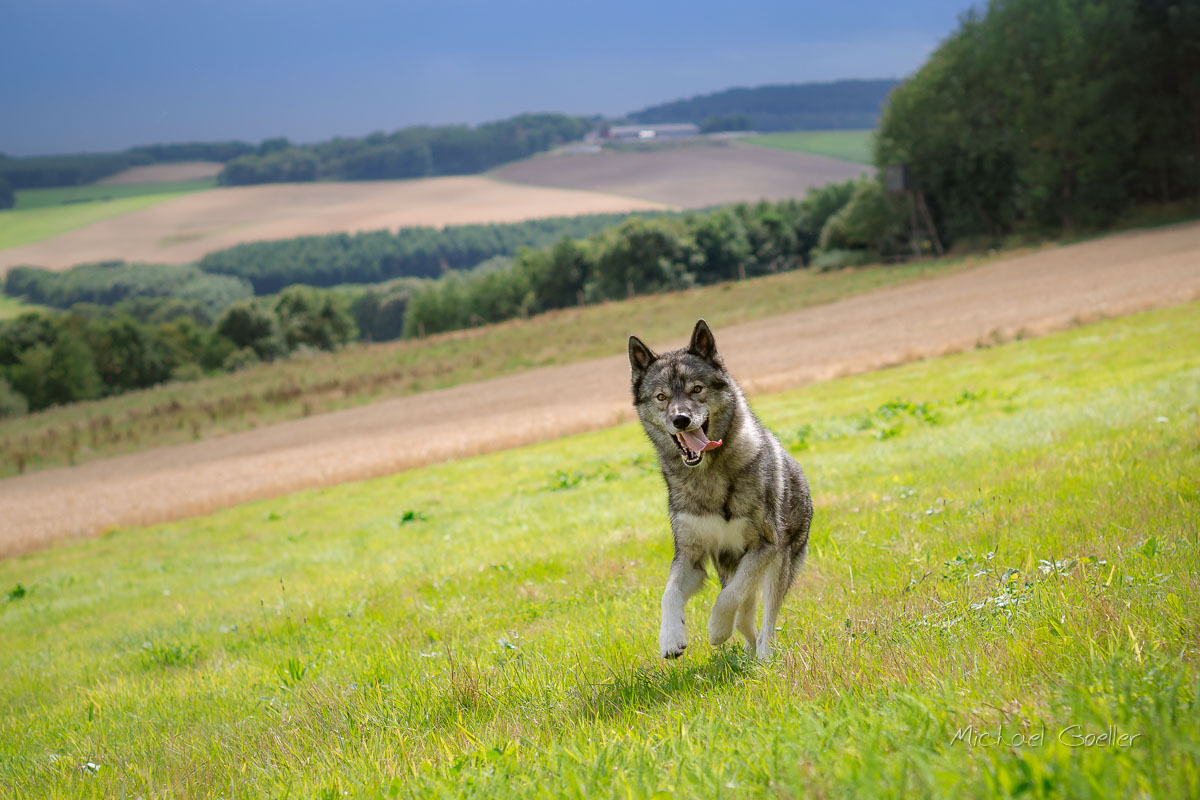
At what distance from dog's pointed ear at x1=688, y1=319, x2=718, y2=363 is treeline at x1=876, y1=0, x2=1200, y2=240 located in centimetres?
7638

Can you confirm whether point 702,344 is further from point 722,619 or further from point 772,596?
point 722,619

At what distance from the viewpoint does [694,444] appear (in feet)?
19.5

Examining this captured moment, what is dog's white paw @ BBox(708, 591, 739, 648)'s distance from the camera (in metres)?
5.62

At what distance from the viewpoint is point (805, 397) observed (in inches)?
1099

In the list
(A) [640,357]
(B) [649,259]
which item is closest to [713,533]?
(A) [640,357]

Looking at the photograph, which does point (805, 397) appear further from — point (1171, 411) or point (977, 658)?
point (977, 658)

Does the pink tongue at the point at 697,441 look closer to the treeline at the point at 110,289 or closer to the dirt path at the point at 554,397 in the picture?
the dirt path at the point at 554,397

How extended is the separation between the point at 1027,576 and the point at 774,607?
66.4 inches

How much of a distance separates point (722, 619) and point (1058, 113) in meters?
80.4

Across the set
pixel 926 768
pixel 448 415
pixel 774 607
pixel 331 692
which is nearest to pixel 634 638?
pixel 774 607

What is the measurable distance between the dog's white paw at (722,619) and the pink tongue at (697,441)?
102 cm

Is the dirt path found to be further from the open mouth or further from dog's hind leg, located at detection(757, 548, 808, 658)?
the open mouth

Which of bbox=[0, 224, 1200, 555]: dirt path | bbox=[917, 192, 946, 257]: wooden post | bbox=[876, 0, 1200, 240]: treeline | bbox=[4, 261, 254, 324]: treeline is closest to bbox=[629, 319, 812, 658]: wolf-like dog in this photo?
bbox=[0, 224, 1200, 555]: dirt path

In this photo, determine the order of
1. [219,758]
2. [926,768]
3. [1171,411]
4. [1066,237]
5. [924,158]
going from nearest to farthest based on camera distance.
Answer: [926,768]
[219,758]
[1171,411]
[1066,237]
[924,158]
